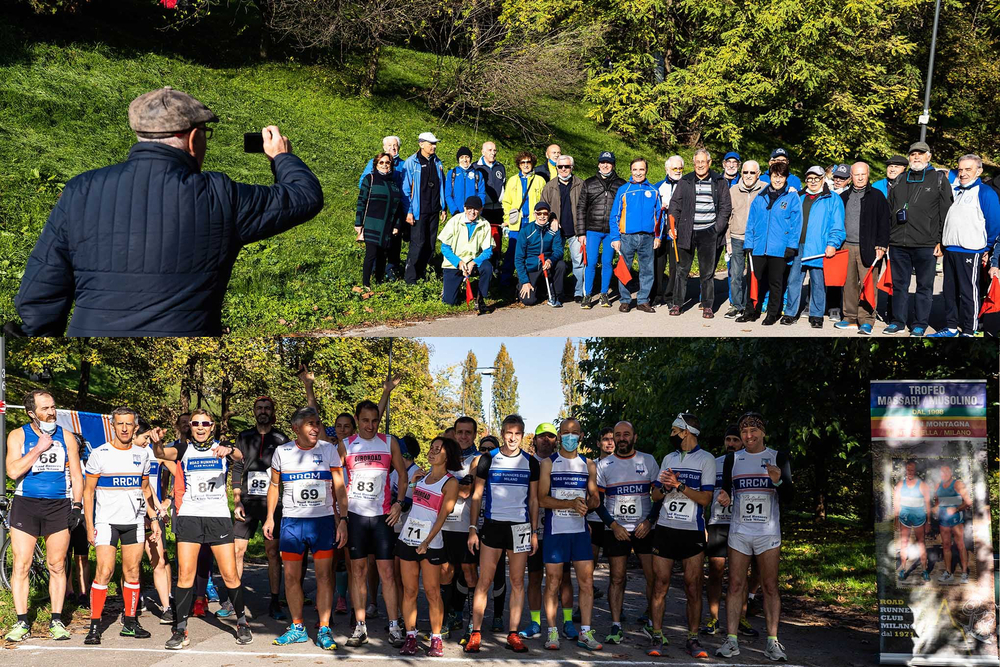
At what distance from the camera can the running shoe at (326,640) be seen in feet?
23.7

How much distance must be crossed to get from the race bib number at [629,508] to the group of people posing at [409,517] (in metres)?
0.01

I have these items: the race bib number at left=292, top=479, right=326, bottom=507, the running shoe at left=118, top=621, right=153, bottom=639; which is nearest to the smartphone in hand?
the race bib number at left=292, top=479, right=326, bottom=507

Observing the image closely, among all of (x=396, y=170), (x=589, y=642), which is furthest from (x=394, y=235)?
(x=589, y=642)

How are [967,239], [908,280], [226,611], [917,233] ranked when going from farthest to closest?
[908,280] < [917,233] < [967,239] < [226,611]

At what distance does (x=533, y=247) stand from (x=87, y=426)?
5170mm

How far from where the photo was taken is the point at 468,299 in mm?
11219

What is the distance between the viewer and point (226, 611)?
8.38 metres

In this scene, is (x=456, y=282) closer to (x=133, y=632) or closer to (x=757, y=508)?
(x=757, y=508)

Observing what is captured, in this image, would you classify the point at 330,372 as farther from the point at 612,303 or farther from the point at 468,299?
the point at 612,303

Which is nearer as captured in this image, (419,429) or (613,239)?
(613,239)

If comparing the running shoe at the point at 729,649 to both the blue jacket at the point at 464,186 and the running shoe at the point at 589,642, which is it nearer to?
the running shoe at the point at 589,642

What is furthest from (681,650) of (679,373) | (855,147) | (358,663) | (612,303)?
(855,147)

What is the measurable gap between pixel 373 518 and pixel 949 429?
4.32 metres

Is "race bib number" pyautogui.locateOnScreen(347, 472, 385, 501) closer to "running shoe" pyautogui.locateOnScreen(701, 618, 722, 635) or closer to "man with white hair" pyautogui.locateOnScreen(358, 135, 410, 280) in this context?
"running shoe" pyautogui.locateOnScreen(701, 618, 722, 635)
